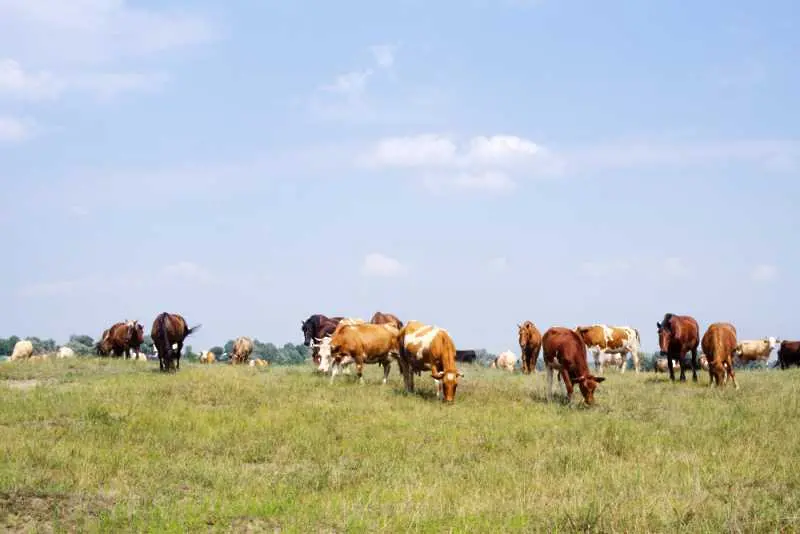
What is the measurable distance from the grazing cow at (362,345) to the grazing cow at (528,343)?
32.8ft

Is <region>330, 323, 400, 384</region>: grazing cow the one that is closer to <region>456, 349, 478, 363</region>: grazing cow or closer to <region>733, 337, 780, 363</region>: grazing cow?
<region>456, 349, 478, 363</region>: grazing cow

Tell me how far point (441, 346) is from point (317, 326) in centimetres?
1455

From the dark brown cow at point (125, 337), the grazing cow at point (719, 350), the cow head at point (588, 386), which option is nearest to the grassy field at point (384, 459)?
the cow head at point (588, 386)

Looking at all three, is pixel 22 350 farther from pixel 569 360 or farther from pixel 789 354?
pixel 789 354

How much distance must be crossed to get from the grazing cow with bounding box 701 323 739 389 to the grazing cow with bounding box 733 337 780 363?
83.4 ft

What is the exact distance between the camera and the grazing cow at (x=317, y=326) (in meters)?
34.6

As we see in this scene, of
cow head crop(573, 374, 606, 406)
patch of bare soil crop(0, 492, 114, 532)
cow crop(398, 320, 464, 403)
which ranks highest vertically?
cow crop(398, 320, 464, 403)

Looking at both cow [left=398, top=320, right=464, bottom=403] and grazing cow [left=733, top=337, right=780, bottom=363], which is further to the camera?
grazing cow [left=733, top=337, right=780, bottom=363]

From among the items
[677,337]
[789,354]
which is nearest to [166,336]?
[677,337]

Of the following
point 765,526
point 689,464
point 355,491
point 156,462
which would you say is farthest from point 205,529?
point 689,464

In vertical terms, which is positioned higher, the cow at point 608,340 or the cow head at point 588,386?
the cow at point 608,340

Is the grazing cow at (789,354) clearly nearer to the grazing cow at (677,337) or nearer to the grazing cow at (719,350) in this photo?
the grazing cow at (677,337)

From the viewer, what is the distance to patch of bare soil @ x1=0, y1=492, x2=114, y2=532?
31.0 ft

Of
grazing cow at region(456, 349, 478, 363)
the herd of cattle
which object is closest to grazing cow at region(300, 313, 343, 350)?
the herd of cattle
